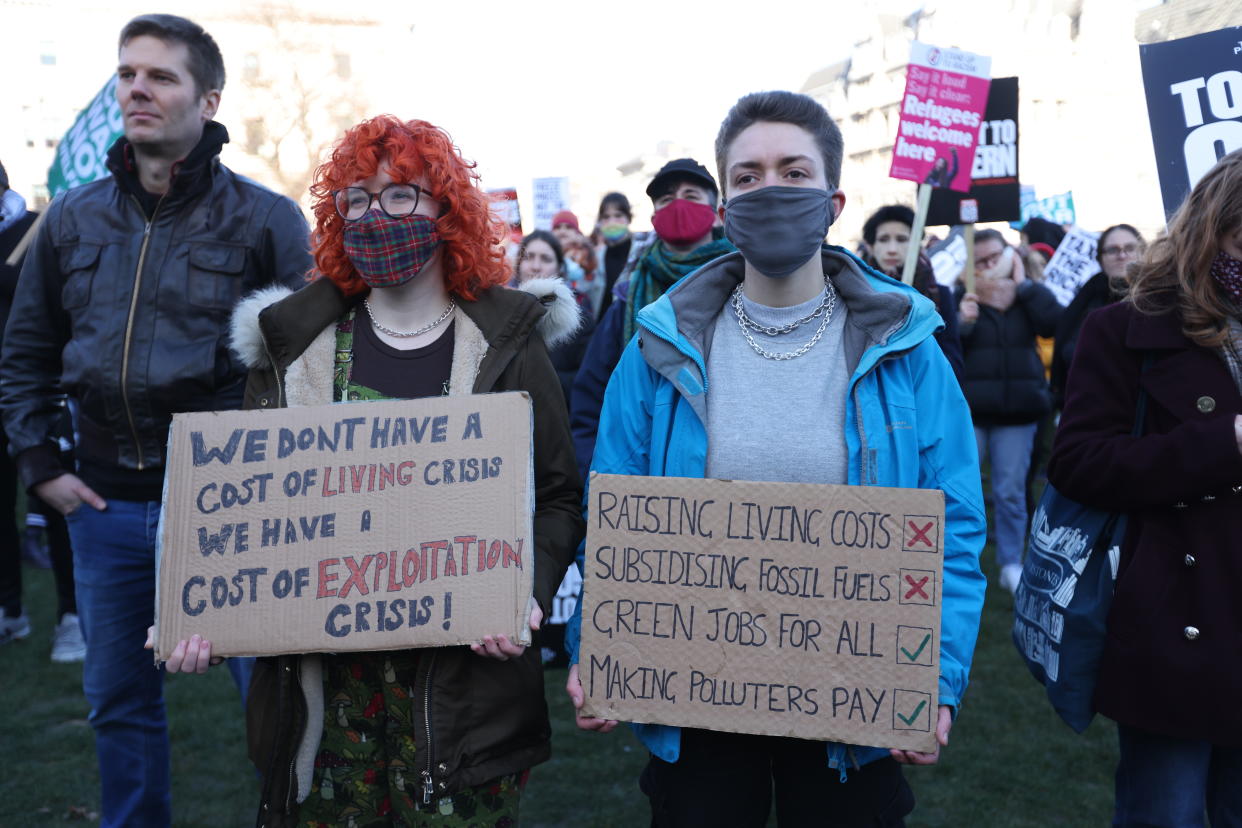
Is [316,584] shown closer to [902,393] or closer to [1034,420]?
[902,393]

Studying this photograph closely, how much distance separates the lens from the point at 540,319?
99.6 inches

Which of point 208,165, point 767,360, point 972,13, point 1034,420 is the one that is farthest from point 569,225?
point 972,13

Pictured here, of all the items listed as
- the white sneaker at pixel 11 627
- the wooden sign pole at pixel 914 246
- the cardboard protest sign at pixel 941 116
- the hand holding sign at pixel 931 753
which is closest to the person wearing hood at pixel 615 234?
the cardboard protest sign at pixel 941 116

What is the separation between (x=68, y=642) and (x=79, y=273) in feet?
11.3

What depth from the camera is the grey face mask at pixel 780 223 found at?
7.36ft

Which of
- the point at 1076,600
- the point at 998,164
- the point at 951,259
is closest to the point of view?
the point at 1076,600

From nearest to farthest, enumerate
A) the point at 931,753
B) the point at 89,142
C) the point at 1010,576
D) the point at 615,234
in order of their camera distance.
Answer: the point at 931,753
the point at 89,142
the point at 1010,576
the point at 615,234

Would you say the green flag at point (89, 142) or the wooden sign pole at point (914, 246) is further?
the wooden sign pole at point (914, 246)

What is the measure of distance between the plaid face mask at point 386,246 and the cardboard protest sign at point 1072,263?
26.7ft

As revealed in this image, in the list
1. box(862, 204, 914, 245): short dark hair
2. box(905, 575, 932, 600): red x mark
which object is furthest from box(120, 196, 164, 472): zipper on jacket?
box(862, 204, 914, 245): short dark hair

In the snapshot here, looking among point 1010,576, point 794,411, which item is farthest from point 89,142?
point 1010,576

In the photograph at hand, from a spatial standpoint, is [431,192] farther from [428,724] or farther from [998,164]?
[998,164]

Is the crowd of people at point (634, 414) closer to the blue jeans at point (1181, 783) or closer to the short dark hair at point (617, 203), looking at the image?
the blue jeans at point (1181, 783)

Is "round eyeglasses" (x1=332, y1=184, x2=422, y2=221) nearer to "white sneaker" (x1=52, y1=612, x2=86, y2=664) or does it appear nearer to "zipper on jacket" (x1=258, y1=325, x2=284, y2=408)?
"zipper on jacket" (x1=258, y1=325, x2=284, y2=408)
